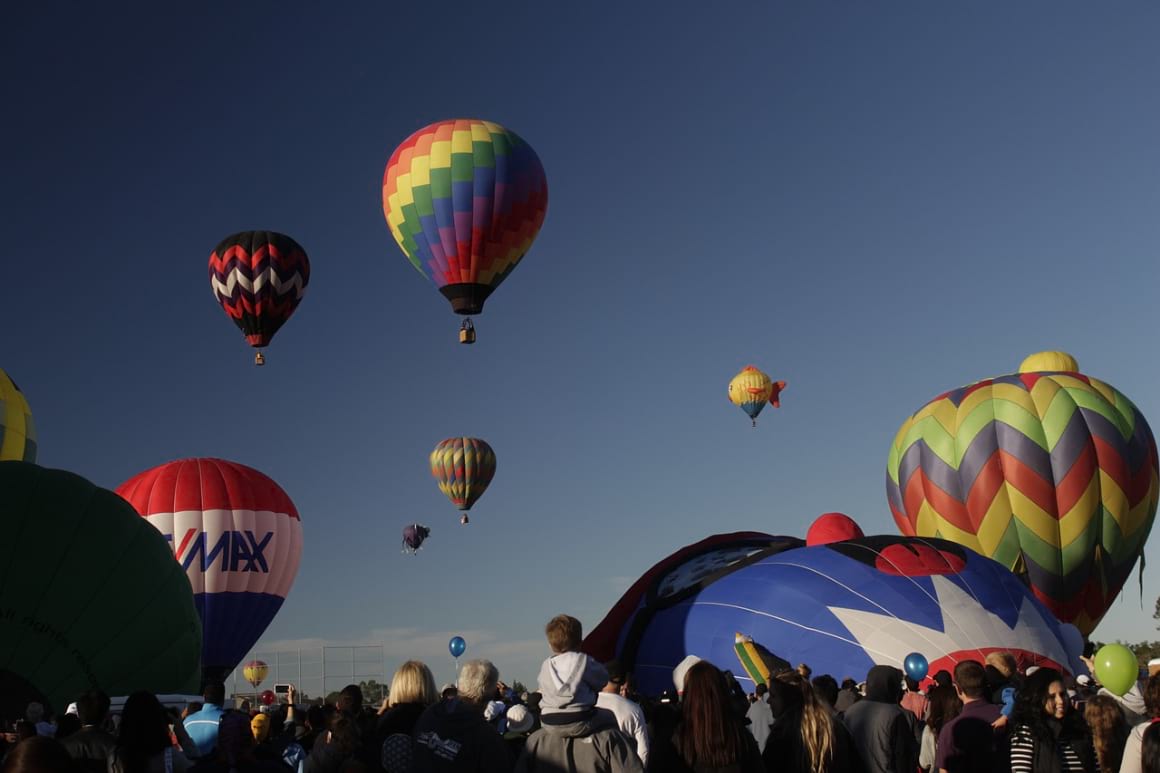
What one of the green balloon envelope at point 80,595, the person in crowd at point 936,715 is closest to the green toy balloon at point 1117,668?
the person in crowd at point 936,715

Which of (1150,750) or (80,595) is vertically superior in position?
(80,595)

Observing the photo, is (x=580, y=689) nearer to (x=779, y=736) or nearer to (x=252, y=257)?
(x=779, y=736)

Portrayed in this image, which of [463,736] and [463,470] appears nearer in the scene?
[463,736]

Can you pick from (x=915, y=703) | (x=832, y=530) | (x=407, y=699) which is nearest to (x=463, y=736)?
(x=407, y=699)

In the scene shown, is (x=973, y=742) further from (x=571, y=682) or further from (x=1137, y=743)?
(x=571, y=682)

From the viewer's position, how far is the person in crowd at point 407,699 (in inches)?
192

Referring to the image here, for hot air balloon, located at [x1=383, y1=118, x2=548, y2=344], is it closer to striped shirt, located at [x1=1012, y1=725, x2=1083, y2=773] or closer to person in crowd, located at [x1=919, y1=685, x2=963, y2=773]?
person in crowd, located at [x1=919, y1=685, x2=963, y2=773]

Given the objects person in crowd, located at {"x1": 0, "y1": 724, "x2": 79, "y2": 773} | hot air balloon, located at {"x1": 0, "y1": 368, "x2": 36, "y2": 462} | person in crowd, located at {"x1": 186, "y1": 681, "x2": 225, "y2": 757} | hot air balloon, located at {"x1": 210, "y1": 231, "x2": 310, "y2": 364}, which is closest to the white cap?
person in crowd, located at {"x1": 0, "y1": 724, "x2": 79, "y2": 773}

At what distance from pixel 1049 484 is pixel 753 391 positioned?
19.2 metres

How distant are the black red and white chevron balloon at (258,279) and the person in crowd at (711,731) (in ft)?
73.2

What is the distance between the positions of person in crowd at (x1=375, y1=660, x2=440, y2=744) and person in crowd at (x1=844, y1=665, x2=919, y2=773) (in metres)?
1.87

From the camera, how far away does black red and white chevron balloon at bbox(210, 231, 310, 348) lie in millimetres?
25078

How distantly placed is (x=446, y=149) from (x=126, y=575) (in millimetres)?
13005

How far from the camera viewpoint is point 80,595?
1136 cm
